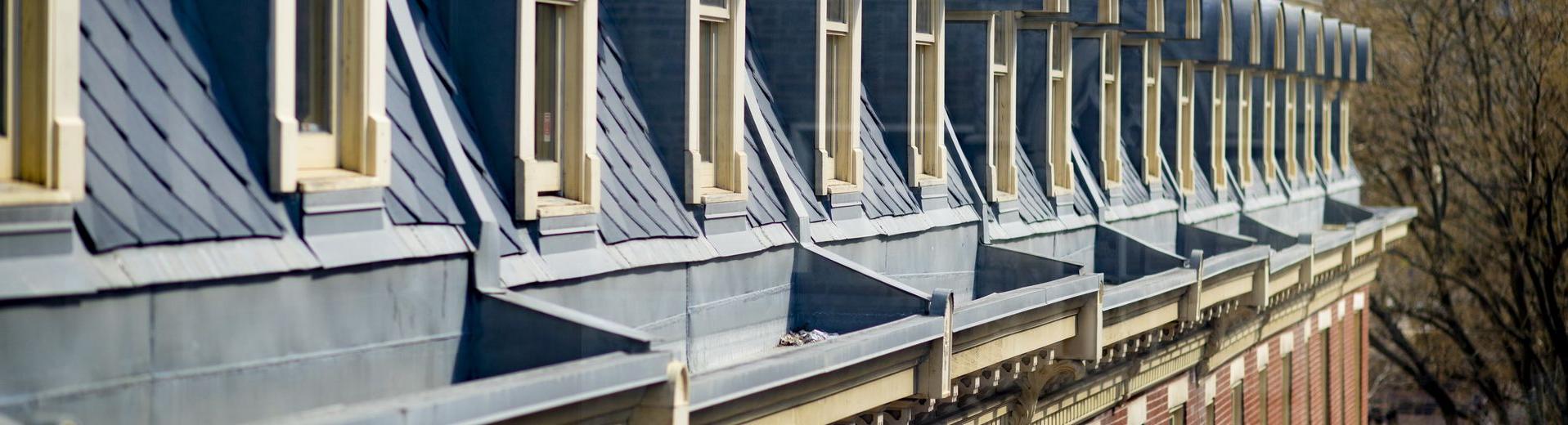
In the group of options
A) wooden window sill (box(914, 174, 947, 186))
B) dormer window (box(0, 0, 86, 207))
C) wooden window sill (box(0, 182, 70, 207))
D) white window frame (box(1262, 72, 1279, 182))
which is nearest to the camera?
wooden window sill (box(0, 182, 70, 207))

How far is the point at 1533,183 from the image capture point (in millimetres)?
36875

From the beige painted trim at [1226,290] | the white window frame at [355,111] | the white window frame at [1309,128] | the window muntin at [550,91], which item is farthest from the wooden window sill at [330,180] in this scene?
the white window frame at [1309,128]

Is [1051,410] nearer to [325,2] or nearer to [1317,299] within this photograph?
[325,2]

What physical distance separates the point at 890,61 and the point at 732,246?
4.06 m

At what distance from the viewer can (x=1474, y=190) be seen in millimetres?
40281

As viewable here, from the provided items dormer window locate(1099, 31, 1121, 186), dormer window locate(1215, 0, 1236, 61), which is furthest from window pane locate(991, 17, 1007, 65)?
dormer window locate(1215, 0, 1236, 61)

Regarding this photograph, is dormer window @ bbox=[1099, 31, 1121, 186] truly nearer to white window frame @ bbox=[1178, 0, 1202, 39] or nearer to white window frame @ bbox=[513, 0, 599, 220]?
white window frame @ bbox=[1178, 0, 1202, 39]

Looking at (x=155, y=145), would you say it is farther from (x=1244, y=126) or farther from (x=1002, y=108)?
(x=1244, y=126)

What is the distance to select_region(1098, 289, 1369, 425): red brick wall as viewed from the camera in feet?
67.4

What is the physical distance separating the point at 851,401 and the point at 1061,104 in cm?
958

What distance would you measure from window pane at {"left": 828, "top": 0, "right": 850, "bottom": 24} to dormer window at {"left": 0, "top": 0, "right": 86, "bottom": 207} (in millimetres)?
7536

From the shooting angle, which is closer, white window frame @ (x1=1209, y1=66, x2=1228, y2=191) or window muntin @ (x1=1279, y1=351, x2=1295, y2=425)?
white window frame @ (x1=1209, y1=66, x2=1228, y2=191)

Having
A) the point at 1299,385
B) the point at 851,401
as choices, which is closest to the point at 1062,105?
the point at 851,401

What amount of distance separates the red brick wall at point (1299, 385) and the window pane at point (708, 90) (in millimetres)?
7325
